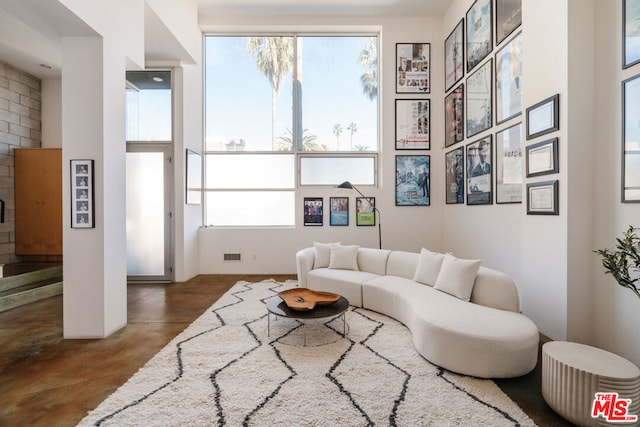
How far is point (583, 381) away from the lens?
169cm

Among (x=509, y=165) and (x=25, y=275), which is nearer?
(x=509, y=165)

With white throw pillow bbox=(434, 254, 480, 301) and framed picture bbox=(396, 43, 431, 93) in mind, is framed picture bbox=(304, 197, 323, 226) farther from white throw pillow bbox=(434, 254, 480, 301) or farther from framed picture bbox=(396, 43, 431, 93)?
white throw pillow bbox=(434, 254, 480, 301)

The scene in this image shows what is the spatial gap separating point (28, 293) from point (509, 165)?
20.5 feet

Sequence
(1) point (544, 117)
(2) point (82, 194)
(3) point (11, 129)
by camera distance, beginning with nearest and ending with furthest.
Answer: (1) point (544, 117) → (2) point (82, 194) → (3) point (11, 129)

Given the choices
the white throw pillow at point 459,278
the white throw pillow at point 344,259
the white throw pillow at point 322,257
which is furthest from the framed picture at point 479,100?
the white throw pillow at point 322,257

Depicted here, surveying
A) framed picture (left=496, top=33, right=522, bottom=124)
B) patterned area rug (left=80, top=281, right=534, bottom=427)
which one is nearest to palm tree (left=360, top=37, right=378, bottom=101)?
framed picture (left=496, top=33, right=522, bottom=124)

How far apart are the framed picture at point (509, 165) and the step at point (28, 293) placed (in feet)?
20.2

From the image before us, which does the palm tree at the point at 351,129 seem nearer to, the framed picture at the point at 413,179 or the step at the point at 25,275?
the framed picture at the point at 413,179

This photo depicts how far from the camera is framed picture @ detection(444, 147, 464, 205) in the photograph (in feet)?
15.4

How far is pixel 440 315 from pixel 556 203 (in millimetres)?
1415

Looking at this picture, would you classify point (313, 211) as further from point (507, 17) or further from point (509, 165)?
point (507, 17)

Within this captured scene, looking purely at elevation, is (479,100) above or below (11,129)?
above

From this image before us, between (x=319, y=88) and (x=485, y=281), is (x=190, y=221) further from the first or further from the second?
(x=485, y=281)

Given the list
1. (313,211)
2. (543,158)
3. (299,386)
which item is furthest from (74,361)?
(543,158)
